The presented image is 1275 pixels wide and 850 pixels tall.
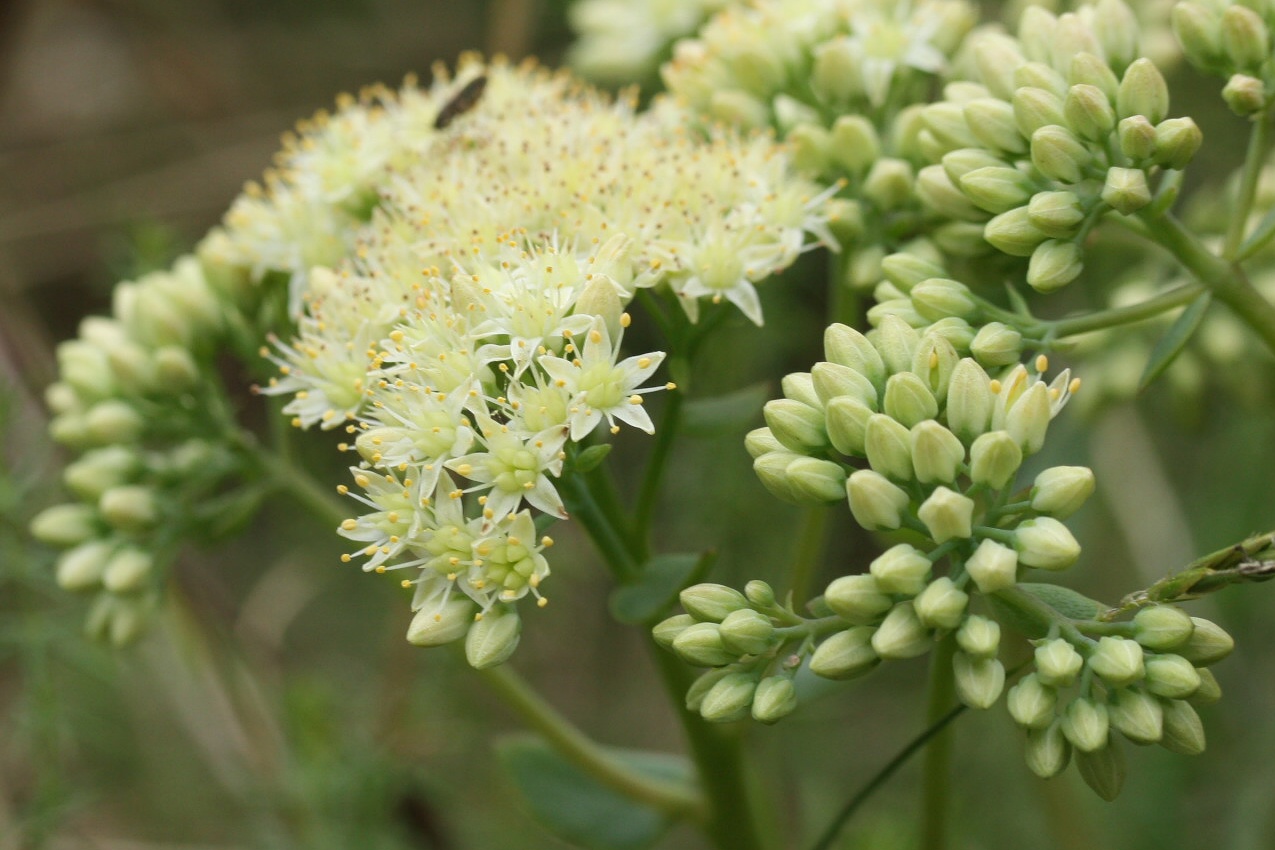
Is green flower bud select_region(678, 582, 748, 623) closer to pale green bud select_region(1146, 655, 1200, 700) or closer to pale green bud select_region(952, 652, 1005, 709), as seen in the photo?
pale green bud select_region(952, 652, 1005, 709)

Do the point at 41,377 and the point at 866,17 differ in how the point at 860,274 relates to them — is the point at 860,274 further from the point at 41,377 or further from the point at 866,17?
the point at 41,377

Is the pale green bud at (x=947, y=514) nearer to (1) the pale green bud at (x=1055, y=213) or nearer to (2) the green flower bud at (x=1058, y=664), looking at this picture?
(2) the green flower bud at (x=1058, y=664)

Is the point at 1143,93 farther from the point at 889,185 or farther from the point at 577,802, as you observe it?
the point at 577,802

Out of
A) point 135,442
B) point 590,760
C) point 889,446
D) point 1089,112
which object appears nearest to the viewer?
point 889,446

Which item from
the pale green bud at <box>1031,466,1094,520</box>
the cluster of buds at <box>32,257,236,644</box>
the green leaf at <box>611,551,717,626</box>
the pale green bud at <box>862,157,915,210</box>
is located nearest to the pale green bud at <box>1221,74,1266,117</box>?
the pale green bud at <box>862,157,915,210</box>

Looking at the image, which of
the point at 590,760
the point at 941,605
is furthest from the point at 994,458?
the point at 590,760

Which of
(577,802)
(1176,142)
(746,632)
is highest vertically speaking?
(1176,142)
